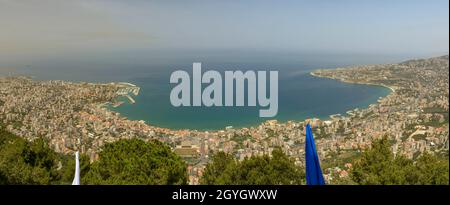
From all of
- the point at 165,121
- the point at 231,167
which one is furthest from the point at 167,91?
the point at 231,167

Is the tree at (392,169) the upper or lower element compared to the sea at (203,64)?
lower

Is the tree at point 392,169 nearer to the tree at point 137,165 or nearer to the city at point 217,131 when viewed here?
the city at point 217,131

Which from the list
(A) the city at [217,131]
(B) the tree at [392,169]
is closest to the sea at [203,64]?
(A) the city at [217,131]
